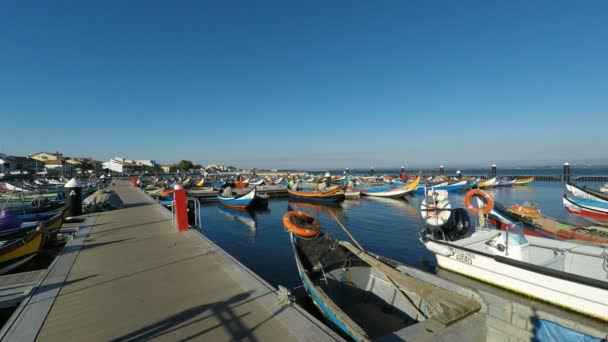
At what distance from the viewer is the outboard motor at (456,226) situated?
13.1 m

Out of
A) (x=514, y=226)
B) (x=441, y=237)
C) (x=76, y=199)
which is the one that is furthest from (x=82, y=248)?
(x=514, y=226)

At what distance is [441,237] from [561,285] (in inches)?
184

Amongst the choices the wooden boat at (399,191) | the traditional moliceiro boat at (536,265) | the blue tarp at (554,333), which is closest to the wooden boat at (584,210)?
the wooden boat at (399,191)

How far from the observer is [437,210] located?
1402 cm

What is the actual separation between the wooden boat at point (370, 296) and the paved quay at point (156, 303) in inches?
61.6

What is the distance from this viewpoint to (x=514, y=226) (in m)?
10.3

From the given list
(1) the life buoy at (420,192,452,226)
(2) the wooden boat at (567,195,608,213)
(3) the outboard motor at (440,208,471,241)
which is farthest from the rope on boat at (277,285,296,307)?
(2) the wooden boat at (567,195,608,213)

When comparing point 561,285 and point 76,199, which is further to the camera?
point 76,199

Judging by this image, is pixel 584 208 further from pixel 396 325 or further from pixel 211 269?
pixel 211 269

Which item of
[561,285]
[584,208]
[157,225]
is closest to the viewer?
[561,285]

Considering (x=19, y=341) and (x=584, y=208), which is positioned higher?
(x=19, y=341)

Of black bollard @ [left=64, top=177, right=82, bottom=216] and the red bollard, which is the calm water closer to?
the red bollard

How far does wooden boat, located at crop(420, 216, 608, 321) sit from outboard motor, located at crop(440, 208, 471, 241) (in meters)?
0.73

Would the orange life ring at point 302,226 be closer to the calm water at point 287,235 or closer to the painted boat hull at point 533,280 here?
the calm water at point 287,235
